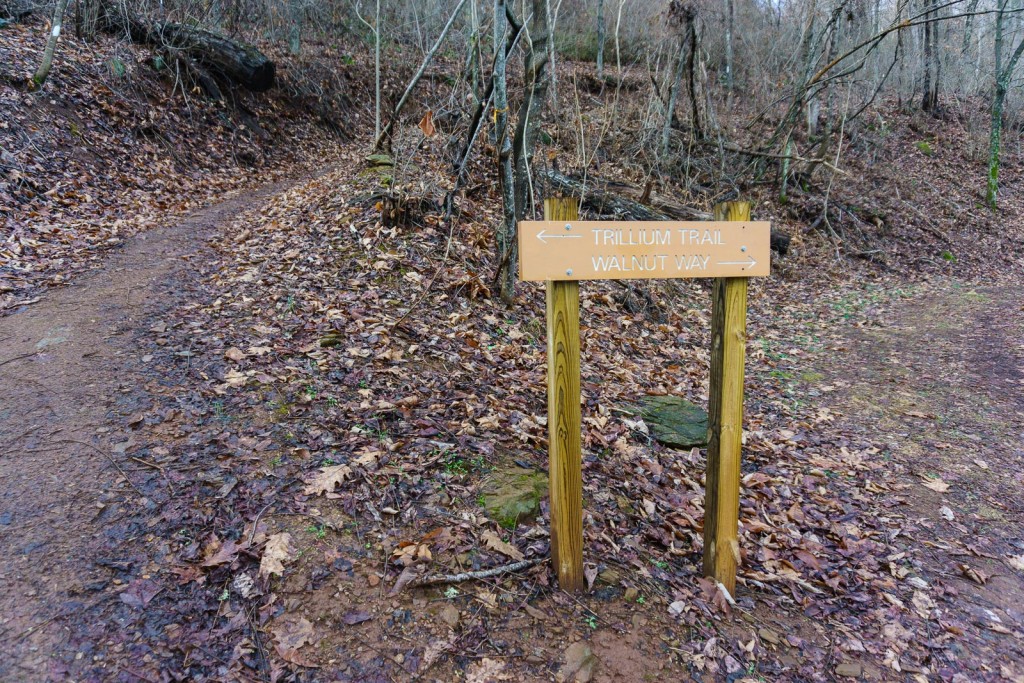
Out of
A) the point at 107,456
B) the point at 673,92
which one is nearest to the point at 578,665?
the point at 107,456

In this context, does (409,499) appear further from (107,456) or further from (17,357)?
Answer: (17,357)

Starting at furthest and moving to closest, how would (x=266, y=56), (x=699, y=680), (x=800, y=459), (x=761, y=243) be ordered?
(x=266, y=56) → (x=800, y=459) → (x=761, y=243) → (x=699, y=680)

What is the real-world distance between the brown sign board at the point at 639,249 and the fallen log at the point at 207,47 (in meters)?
14.0

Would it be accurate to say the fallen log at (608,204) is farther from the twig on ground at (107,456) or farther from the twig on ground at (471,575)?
the twig on ground at (107,456)

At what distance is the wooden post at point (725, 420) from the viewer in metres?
3.13

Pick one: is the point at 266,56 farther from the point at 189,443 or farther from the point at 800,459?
the point at 800,459

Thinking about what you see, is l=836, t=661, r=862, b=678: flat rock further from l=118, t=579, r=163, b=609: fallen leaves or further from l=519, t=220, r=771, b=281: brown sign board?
l=118, t=579, r=163, b=609: fallen leaves

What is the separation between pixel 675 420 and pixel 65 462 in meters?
4.83

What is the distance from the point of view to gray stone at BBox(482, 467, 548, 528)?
370cm

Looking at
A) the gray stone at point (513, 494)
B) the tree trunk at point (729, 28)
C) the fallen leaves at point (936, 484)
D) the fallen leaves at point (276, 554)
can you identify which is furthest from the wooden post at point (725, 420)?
the tree trunk at point (729, 28)

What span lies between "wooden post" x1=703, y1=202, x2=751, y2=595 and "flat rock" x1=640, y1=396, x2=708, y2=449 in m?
1.70

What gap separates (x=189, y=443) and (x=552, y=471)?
250 cm

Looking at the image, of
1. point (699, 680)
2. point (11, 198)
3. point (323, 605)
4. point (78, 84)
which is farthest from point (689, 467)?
point (78, 84)

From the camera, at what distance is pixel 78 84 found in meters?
10.7
